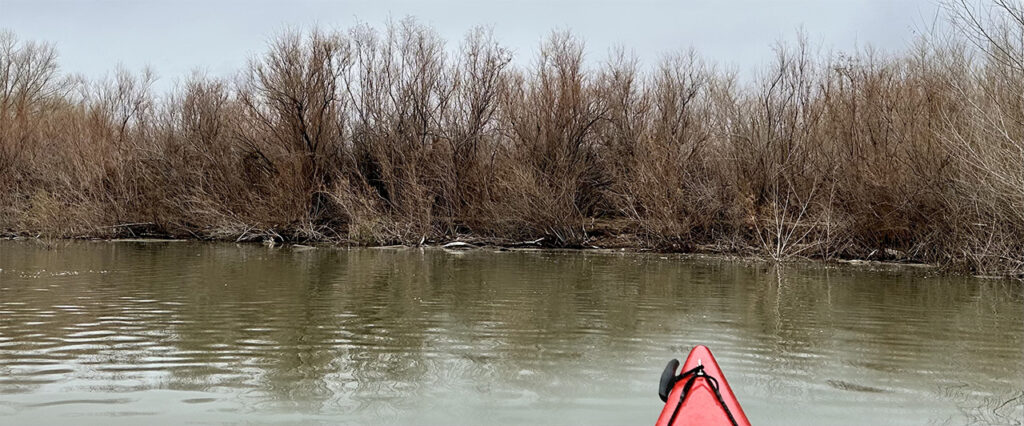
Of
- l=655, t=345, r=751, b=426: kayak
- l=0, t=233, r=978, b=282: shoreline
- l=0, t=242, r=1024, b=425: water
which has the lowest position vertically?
l=0, t=242, r=1024, b=425: water

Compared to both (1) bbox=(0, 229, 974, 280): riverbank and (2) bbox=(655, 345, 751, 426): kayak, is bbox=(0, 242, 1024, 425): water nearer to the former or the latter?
(2) bbox=(655, 345, 751, 426): kayak

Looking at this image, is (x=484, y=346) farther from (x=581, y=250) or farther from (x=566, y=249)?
(x=566, y=249)

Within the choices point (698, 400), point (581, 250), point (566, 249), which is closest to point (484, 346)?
point (698, 400)

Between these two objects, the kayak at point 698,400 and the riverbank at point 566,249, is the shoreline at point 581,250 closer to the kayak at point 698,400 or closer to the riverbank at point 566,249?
the riverbank at point 566,249

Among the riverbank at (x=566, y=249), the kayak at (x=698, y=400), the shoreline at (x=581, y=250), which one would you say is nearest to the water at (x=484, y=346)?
the kayak at (x=698, y=400)

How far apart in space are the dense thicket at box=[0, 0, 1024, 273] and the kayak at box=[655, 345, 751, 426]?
13842 mm

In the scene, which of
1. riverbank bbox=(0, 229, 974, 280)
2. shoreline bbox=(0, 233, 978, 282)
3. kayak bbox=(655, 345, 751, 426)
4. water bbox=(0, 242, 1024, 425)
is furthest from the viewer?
riverbank bbox=(0, 229, 974, 280)

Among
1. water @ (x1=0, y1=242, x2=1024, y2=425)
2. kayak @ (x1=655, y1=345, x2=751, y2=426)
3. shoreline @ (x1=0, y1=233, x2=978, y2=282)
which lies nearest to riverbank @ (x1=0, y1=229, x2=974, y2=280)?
shoreline @ (x1=0, y1=233, x2=978, y2=282)

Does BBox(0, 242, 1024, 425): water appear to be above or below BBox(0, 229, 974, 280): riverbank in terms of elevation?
below

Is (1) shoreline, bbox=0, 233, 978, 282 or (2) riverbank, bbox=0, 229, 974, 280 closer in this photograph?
(1) shoreline, bbox=0, 233, 978, 282

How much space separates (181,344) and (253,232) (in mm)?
19763

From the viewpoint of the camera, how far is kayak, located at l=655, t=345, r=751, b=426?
4.00 m

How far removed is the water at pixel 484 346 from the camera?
18.6 feet

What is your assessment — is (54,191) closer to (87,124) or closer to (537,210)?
(87,124)
